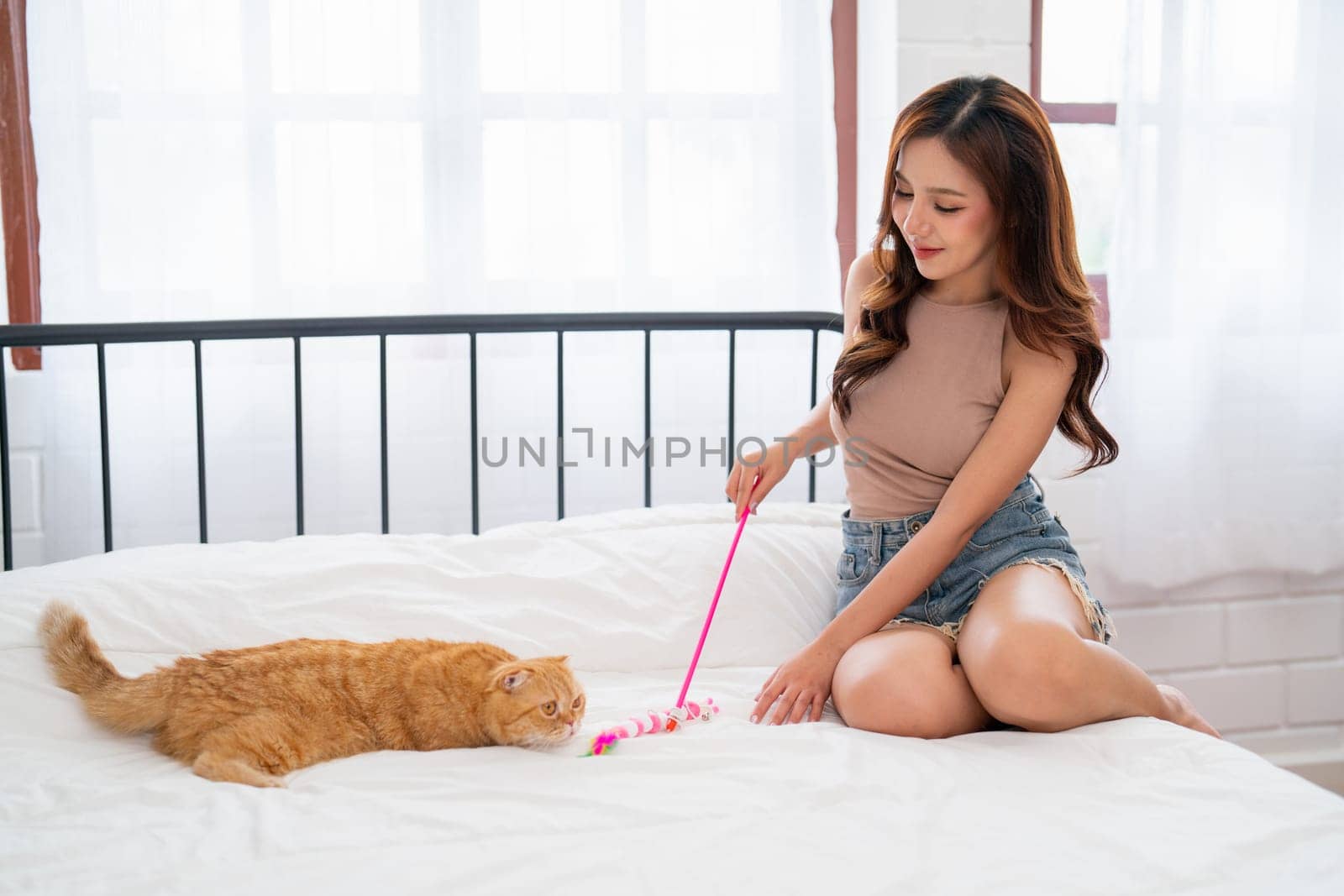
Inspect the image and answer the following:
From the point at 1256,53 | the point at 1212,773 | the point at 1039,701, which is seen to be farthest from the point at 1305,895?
the point at 1256,53

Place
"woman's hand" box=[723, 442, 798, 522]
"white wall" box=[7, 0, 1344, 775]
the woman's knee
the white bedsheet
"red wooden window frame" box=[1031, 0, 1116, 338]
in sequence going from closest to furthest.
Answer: the white bedsheet, the woman's knee, "woman's hand" box=[723, 442, 798, 522], "white wall" box=[7, 0, 1344, 775], "red wooden window frame" box=[1031, 0, 1116, 338]

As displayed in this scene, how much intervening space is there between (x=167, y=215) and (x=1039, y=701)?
1.59 metres

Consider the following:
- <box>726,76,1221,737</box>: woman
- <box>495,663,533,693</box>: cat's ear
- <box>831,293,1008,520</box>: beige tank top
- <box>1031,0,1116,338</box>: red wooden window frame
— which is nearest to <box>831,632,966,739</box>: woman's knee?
<box>726,76,1221,737</box>: woman

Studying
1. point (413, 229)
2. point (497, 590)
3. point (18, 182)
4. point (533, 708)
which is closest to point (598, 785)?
point (533, 708)

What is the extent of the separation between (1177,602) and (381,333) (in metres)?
1.74

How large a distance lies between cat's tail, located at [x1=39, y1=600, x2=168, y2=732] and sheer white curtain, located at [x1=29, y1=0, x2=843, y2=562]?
73 centimetres

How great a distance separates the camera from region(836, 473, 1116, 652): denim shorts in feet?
4.62

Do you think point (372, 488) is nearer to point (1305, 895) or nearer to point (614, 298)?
point (614, 298)

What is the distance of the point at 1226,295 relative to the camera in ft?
7.30

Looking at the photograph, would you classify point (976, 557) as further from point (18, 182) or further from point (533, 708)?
point (18, 182)

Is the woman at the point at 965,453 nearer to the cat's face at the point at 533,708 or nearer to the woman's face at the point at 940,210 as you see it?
the woman's face at the point at 940,210

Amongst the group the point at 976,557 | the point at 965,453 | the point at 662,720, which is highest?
the point at 965,453

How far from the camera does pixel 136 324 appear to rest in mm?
1667

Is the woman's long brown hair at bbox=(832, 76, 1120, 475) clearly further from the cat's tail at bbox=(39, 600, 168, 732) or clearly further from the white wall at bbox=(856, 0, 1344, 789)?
the cat's tail at bbox=(39, 600, 168, 732)
